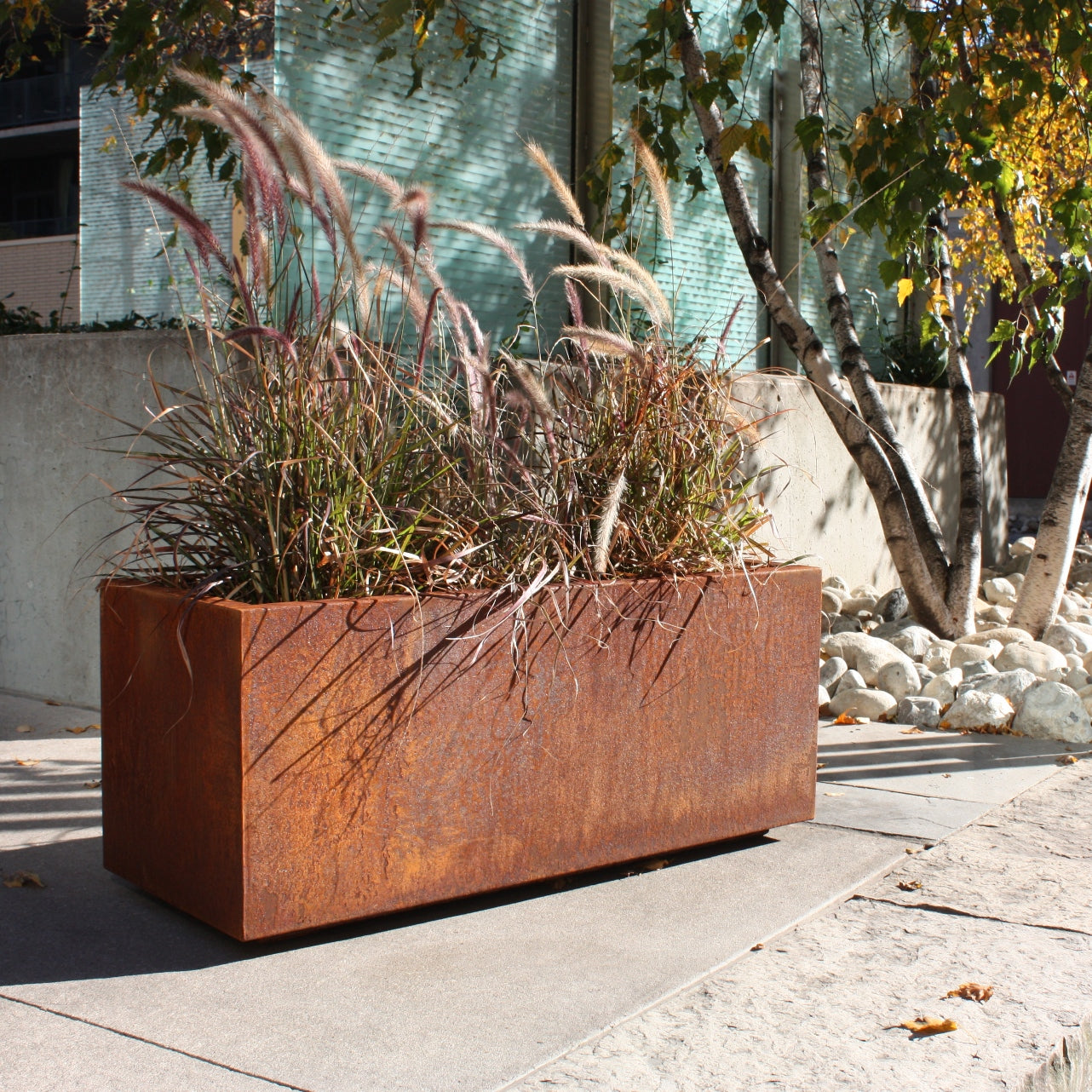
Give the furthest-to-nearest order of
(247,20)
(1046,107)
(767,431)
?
(1046,107)
(767,431)
(247,20)

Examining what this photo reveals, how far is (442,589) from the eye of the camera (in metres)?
2.74

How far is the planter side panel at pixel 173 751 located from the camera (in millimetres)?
2447

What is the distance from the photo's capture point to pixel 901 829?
3430 millimetres

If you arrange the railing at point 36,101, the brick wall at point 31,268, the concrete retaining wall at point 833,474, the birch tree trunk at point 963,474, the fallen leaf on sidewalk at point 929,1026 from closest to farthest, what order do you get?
the fallen leaf on sidewalk at point 929,1026, the birch tree trunk at point 963,474, the concrete retaining wall at point 833,474, the brick wall at point 31,268, the railing at point 36,101

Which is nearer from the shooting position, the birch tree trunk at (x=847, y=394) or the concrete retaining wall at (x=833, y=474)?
the birch tree trunk at (x=847, y=394)

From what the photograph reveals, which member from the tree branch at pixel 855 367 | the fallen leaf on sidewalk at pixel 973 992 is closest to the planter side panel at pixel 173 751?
the fallen leaf on sidewalk at pixel 973 992

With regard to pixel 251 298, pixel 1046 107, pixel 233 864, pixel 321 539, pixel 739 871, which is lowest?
pixel 739 871

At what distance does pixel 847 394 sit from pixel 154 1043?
5.08 m

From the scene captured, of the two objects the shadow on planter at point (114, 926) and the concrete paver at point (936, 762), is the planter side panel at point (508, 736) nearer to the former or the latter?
the shadow on planter at point (114, 926)

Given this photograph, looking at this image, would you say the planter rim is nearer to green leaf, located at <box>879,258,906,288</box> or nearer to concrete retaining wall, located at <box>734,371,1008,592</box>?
green leaf, located at <box>879,258,906,288</box>

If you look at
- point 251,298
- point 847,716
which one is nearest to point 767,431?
point 847,716

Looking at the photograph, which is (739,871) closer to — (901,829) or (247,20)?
(901,829)

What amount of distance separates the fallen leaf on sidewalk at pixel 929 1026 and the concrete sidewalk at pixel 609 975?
17mm

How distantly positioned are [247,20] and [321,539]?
147 inches
